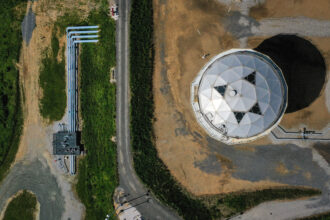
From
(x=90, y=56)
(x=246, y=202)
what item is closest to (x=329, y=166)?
(x=246, y=202)

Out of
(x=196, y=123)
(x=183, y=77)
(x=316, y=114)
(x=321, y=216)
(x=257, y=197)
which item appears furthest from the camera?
(x=183, y=77)

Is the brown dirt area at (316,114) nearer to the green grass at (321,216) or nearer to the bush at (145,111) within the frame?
the green grass at (321,216)

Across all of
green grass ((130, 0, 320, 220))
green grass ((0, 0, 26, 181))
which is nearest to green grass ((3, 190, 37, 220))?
green grass ((0, 0, 26, 181))

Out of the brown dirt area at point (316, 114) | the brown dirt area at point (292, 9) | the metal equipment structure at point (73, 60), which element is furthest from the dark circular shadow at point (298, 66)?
the metal equipment structure at point (73, 60)

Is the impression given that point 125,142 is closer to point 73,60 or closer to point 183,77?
point 183,77

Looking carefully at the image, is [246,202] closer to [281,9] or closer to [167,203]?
[167,203]

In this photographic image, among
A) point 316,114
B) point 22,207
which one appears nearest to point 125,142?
point 22,207

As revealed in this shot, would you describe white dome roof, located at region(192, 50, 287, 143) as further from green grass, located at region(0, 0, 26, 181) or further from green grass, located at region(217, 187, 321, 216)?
green grass, located at region(0, 0, 26, 181)
